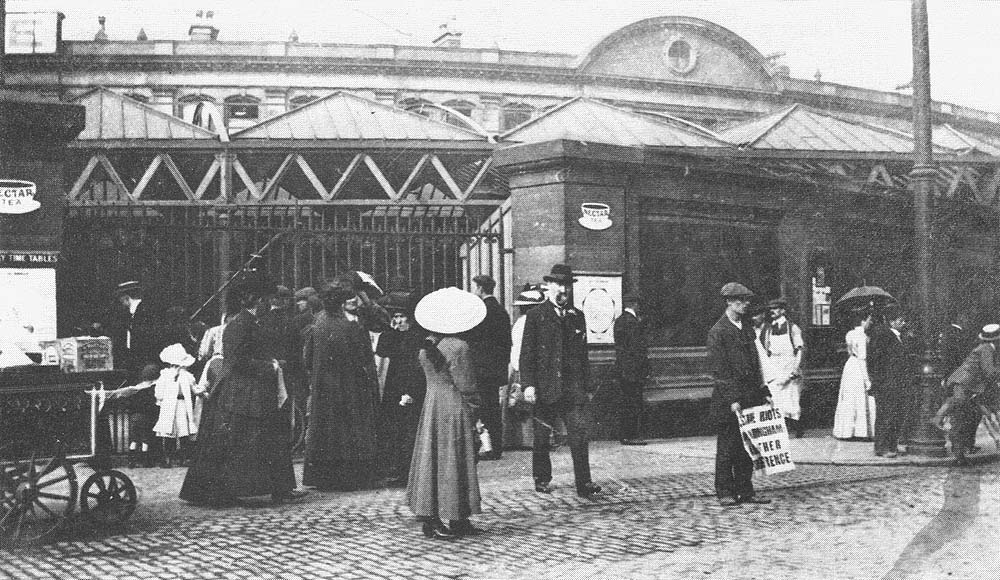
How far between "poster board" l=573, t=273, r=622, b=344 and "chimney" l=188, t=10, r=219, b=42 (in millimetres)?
33356

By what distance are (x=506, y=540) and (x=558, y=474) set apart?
3.00m

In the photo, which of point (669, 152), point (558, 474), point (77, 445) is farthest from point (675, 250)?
point (77, 445)

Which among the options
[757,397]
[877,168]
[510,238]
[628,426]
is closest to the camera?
[757,397]

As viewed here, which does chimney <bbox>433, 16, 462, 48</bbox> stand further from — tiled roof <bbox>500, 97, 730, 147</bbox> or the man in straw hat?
the man in straw hat

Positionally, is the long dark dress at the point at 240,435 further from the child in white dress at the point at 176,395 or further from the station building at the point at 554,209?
the station building at the point at 554,209

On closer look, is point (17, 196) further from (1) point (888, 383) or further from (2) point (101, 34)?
(2) point (101, 34)

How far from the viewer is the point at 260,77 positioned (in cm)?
3894

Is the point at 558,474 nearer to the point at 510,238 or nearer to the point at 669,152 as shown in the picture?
the point at 510,238

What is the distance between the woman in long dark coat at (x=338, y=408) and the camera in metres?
9.02

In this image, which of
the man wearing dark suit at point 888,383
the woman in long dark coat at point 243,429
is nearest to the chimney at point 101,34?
the woman in long dark coat at point 243,429

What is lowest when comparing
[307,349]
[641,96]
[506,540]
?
[506,540]

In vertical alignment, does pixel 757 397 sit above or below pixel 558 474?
above

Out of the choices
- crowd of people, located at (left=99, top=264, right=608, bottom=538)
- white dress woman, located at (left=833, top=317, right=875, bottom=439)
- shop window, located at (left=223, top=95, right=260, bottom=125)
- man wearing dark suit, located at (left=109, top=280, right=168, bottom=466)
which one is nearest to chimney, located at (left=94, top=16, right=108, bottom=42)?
shop window, located at (left=223, top=95, right=260, bottom=125)

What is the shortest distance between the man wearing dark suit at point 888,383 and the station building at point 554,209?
2.62 m
